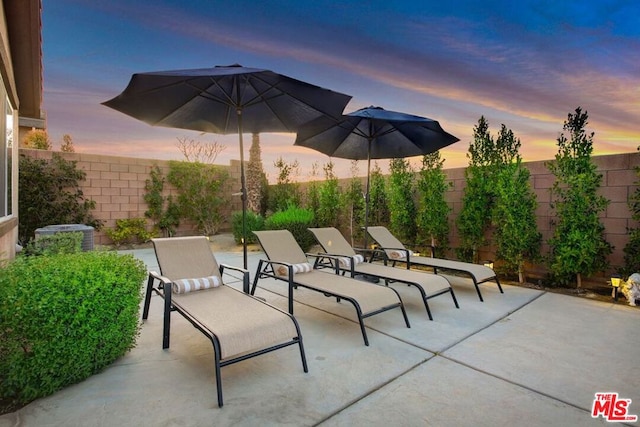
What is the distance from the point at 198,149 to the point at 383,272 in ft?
34.4

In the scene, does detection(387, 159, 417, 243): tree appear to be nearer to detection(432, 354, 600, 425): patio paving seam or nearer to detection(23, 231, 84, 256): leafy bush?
detection(432, 354, 600, 425): patio paving seam

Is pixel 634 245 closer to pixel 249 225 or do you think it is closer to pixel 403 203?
pixel 403 203

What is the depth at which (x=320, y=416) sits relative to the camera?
1.96m

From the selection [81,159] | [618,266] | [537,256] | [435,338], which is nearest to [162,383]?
[435,338]

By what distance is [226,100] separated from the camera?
176 inches

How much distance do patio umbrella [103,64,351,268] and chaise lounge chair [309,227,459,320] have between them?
1370 millimetres

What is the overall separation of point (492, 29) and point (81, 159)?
10689mm

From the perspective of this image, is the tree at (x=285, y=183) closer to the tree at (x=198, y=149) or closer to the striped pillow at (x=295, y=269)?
the tree at (x=198, y=149)

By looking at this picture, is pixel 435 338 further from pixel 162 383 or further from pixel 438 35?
pixel 438 35

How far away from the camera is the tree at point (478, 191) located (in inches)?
235

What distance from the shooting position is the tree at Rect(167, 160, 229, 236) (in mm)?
10523

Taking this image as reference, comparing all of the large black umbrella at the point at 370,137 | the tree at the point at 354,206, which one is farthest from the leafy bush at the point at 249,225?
the large black umbrella at the point at 370,137

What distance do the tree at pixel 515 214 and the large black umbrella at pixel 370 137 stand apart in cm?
110

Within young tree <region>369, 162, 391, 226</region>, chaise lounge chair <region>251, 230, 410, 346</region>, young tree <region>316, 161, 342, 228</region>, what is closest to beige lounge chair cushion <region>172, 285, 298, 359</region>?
chaise lounge chair <region>251, 230, 410, 346</region>
